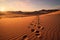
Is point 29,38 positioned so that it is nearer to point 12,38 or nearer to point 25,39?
point 25,39

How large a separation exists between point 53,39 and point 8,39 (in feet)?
4.88

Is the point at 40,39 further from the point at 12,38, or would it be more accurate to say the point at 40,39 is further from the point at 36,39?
the point at 12,38

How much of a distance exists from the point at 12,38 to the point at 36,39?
82 centimetres

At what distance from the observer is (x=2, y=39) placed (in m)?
4.23

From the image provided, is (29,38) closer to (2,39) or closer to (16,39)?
(16,39)

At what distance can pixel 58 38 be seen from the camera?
4.12 meters

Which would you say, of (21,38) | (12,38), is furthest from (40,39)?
(12,38)

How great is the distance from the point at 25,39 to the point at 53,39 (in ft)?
3.04

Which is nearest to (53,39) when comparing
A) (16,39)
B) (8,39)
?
(16,39)

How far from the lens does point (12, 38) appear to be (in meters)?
4.25

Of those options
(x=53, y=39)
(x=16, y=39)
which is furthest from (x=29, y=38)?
(x=53, y=39)

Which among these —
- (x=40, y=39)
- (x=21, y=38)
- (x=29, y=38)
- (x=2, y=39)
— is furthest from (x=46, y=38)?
(x=2, y=39)

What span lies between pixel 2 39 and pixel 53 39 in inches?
67.2

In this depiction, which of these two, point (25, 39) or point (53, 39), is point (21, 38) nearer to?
point (25, 39)
